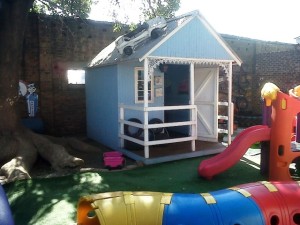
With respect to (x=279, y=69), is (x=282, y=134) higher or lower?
lower

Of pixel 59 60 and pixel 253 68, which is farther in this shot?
pixel 253 68

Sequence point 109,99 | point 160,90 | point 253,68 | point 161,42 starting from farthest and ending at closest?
point 253,68 < point 160,90 < point 109,99 < point 161,42

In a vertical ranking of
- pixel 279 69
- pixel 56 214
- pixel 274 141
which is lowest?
pixel 56 214

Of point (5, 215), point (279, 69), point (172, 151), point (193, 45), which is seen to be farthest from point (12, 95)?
point (279, 69)

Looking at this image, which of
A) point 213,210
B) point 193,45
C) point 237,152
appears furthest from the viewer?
point 193,45

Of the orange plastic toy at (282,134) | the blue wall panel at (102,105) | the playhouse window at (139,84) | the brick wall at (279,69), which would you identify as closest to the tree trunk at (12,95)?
the blue wall panel at (102,105)

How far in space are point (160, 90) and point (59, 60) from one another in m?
4.35

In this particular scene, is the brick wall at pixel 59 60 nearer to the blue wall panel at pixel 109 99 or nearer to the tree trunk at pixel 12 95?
the blue wall panel at pixel 109 99

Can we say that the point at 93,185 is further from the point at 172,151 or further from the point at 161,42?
the point at 161,42

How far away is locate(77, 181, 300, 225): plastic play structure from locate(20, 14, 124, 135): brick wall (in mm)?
8374

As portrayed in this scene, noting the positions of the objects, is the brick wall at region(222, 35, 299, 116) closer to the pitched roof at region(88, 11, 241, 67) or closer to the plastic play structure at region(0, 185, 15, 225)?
the pitched roof at region(88, 11, 241, 67)

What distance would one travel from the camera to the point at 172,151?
889 cm

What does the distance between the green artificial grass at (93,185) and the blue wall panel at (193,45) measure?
2.98 metres

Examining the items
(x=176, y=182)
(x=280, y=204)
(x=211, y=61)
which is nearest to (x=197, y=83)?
(x=211, y=61)
